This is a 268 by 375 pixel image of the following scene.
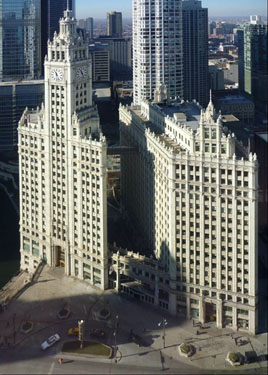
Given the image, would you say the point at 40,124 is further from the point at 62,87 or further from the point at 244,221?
the point at 244,221

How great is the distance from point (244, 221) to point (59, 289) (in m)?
10.1

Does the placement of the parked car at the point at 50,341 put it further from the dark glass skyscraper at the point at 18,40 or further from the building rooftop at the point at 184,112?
the dark glass skyscraper at the point at 18,40

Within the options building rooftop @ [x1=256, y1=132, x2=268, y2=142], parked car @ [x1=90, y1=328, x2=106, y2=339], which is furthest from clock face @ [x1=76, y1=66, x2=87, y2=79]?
parked car @ [x1=90, y1=328, x2=106, y2=339]

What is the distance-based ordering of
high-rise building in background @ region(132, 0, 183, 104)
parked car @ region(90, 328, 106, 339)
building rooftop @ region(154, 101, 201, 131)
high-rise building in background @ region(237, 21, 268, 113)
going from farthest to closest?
high-rise building in background @ region(132, 0, 183, 104) → building rooftop @ region(154, 101, 201, 131) → parked car @ region(90, 328, 106, 339) → high-rise building in background @ region(237, 21, 268, 113)

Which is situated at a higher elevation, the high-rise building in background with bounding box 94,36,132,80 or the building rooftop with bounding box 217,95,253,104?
the high-rise building in background with bounding box 94,36,132,80

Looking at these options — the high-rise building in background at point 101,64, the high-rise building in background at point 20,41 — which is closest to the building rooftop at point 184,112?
the high-rise building in background at point 20,41

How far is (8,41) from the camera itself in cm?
6694

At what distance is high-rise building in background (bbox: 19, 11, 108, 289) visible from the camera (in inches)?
1203

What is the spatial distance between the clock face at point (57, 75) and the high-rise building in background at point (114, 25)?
44.5 metres

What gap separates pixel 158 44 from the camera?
60.2 m

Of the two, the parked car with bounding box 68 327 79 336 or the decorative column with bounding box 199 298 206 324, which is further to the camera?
the decorative column with bounding box 199 298 206 324

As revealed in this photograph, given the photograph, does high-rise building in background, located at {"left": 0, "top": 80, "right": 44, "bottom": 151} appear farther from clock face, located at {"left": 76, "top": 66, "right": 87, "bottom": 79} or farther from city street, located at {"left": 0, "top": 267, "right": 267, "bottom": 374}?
city street, located at {"left": 0, "top": 267, "right": 267, "bottom": 374}

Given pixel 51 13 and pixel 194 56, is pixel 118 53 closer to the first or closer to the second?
pixel 51 13

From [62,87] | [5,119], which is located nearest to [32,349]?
[62,87]
